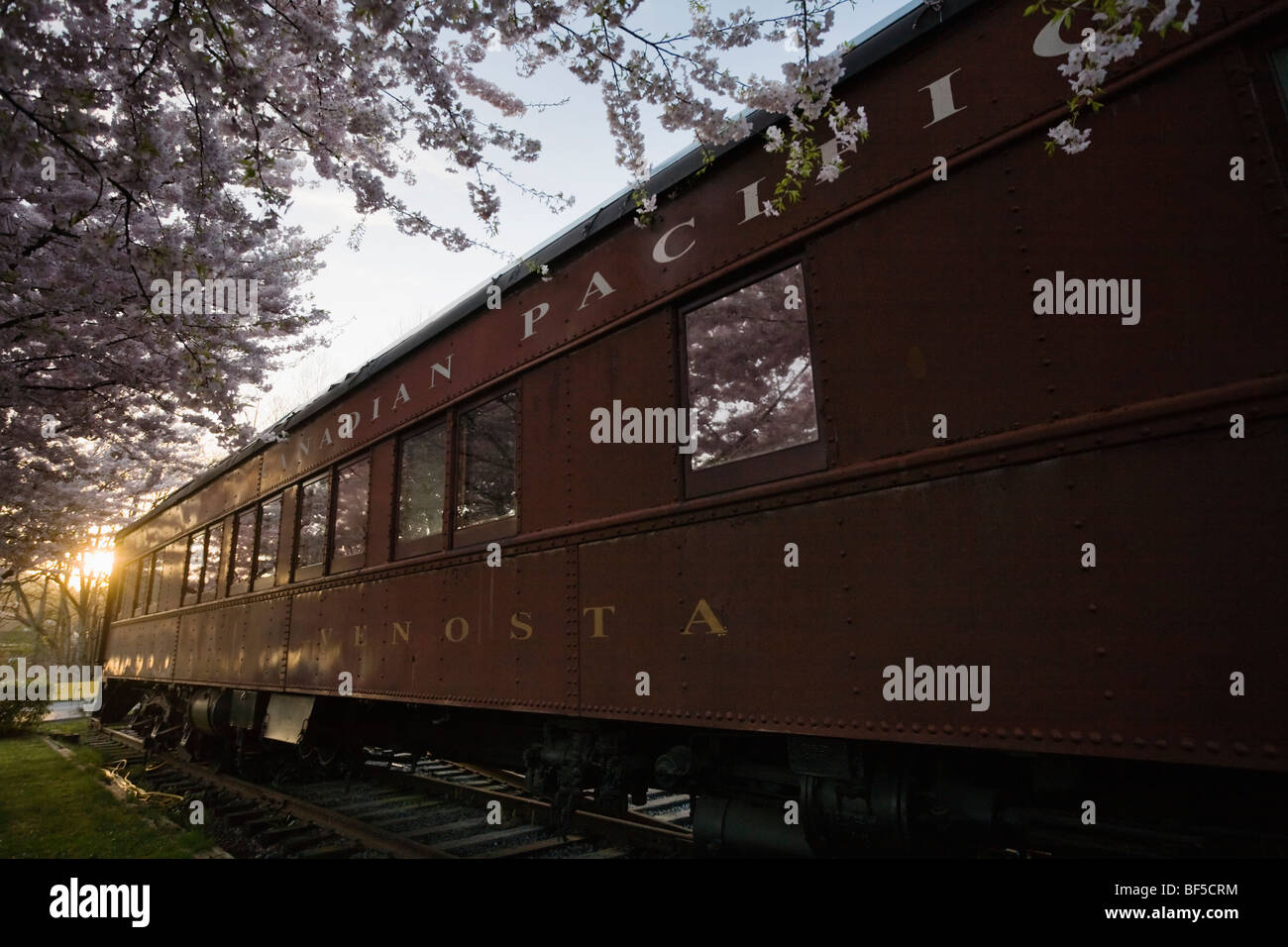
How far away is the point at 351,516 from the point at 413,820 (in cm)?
261

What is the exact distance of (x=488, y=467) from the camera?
4.44 metres

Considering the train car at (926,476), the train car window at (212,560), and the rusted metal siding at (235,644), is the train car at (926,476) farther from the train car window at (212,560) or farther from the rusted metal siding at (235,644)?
the train car window at (212,560)

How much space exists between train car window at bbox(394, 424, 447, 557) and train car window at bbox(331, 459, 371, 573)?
0.56 metres

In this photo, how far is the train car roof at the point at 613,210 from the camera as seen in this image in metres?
2.62

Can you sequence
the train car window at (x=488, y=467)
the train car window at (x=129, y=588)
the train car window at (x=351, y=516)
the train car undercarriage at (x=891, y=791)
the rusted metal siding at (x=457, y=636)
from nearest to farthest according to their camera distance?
the train car undercarriage at (x=891, y=791) → the rusted metal siding at (x=457, y=636) → the train car window at (x=488, y=467) → the train car window at (x=351, y=516) → the train car window at (x=129, y=588)

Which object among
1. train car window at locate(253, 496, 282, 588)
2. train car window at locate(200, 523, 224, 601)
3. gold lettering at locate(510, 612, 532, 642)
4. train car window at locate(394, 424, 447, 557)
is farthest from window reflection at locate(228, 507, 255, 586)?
gold lettering at locate(510, 612, 532, 642)

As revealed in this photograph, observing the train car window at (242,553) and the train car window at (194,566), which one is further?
the train car window at (194,566)

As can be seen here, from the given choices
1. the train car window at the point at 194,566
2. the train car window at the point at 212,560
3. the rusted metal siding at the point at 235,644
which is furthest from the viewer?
the train car window at the point at 194,566

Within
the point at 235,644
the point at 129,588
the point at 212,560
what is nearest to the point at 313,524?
the point at 235,644

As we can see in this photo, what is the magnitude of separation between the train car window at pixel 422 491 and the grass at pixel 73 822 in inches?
116

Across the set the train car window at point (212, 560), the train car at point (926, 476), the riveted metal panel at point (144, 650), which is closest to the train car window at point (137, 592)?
the riveted metal panel at point (144, 650)

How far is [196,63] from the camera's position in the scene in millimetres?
3164
